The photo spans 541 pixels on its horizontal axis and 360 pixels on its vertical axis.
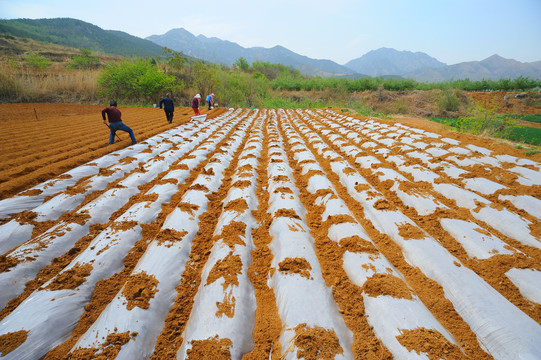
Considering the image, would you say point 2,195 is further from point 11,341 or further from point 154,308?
point 154,308

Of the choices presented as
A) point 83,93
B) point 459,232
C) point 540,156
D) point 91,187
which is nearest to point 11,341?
point 91,187

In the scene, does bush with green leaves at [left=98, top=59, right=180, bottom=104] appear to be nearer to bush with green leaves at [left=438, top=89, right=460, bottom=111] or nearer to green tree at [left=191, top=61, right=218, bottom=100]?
green tree at [left=191, top=61, right=218, bottom=100]

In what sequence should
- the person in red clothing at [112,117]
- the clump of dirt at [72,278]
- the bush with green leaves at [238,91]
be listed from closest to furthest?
the clump of dirt at [72,278] → the person in red clothing at [112,117] → the bush with green leaves at [238,91]

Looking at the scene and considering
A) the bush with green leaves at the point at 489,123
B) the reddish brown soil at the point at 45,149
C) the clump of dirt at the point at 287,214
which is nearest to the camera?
the clump of dirt at the point at 287,214

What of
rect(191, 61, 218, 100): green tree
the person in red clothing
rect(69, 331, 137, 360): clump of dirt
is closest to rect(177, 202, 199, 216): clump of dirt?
rect(69, 331, 137, 360): clump of dirt

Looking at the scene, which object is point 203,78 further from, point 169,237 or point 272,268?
point 272,268

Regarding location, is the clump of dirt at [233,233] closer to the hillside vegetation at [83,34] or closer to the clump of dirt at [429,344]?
the clump of dirt at [429,344]

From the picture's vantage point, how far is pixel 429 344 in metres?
1.16

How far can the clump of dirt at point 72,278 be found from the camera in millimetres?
1527

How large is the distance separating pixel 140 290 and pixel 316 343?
1245 millimetres

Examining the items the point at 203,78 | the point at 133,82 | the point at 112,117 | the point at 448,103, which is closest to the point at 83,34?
the point at 133,82

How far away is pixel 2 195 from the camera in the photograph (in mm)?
2879

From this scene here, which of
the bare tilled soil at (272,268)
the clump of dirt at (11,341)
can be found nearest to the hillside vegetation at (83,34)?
the bare tilled soil at (272,268)

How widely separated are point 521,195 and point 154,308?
13.6 feet
